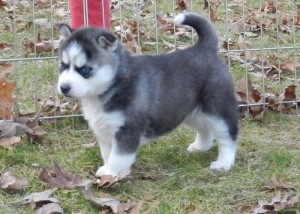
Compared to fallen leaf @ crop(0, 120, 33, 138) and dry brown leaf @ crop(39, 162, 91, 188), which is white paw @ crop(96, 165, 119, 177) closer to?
dry brown leaf @ crop(39, 162, 91, 188)

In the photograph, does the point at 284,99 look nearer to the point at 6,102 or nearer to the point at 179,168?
the point at 179,168

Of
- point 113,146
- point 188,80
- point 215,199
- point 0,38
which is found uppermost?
point 0,38

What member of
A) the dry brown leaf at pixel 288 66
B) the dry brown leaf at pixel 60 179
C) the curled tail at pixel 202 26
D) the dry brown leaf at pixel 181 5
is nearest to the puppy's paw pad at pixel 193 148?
the curled tail at pixel 202 26

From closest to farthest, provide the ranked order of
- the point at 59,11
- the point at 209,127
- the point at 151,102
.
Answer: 1. the point at 151,102
2. the point at 209,127
3. the point at 59,11

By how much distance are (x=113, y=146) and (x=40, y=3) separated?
14.5ft

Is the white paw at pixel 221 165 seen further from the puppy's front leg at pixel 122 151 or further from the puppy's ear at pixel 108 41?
the puppy's ear at pixel 108 41

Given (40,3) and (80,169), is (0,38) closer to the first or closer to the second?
(40,3)

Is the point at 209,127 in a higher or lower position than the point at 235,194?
higher

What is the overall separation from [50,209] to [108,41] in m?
0.88

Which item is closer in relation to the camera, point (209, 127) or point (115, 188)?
point (115, 188)

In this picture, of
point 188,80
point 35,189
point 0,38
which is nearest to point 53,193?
point 35,189

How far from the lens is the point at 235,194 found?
387cm

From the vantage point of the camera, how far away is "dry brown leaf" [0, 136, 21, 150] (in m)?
4.42

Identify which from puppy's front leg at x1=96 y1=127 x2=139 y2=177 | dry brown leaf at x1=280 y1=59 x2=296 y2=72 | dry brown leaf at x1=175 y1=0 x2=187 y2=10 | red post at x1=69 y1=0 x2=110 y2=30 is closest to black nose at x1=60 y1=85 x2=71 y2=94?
puppy's front leg at x1=96 y1=127 x2=139 y2=177
